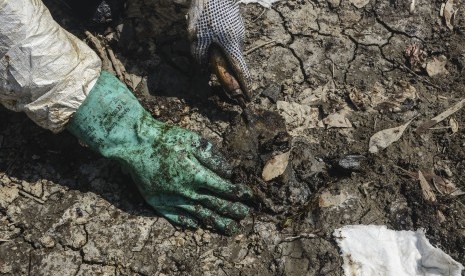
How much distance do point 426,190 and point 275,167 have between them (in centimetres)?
→ 76

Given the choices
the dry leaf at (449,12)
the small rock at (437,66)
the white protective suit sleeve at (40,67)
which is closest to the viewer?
the white protective suit sleeve at (40,67)

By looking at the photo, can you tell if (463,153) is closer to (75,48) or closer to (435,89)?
(435,89)

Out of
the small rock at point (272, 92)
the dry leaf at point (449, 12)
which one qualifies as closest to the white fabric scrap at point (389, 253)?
the small rock at point (272, 92)

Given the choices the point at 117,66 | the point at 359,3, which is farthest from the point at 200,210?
the point at 359,3

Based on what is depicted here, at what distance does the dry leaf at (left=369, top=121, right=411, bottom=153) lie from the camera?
2785 mm

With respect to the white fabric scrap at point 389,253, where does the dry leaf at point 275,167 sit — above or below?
above

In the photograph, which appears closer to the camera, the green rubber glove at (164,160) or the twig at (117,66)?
the green rubber glove at (164,160)

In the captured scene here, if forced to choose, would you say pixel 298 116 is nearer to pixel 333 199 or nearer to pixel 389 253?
pixel 333 199

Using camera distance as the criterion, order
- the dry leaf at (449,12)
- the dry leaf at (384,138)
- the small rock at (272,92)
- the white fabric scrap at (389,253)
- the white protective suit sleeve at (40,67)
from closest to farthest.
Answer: the white protective suit sleeve at (40,67) < the white fabric scrap at (389,253) < the dry leaf at (384,138) < the small rock at (272,92) < the dry leaf at (449,12)

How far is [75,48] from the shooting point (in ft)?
8.24

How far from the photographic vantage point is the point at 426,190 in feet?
8.69

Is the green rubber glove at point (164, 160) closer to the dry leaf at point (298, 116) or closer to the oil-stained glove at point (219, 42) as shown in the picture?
the oil-stained glove at point (219, 42)

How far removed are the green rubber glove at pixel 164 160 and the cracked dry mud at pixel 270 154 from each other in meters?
0.10

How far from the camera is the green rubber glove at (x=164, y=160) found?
2494 mm
